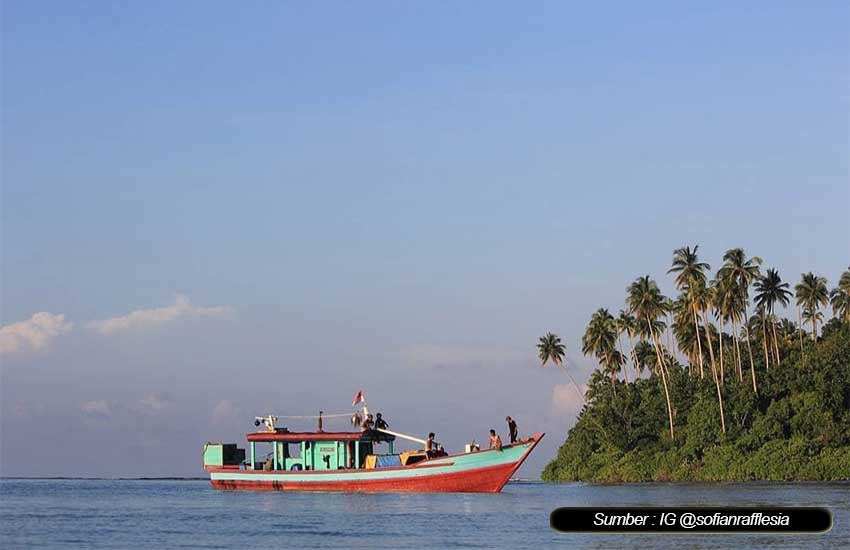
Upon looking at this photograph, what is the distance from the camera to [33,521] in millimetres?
64812

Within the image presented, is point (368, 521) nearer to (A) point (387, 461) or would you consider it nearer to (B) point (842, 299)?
(A) point (387, 461)

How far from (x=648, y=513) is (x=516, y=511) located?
93.0 ft

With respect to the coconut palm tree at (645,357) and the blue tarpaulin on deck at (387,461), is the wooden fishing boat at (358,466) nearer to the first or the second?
the blue tarpaulin on deck at (387,461)

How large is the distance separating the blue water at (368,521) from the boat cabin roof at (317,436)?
3.34 m

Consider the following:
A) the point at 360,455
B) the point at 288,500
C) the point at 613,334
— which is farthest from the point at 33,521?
the point at 613,334

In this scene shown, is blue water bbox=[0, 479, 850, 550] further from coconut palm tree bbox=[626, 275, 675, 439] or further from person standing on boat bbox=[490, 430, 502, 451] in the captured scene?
coconut palm tree bbox=[626, 275, 675, 439]

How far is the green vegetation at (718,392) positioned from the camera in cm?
10369

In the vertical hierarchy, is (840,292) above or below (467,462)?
above

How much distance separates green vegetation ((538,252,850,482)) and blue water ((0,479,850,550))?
586 inches

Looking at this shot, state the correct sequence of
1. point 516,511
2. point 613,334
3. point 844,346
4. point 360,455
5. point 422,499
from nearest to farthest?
point 516,511 → point 422,499 → point 360,455 → point 844,346 → point 613,334

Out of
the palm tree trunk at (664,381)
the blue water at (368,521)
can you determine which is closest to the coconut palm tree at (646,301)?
the palm tree trunk at (664,381)

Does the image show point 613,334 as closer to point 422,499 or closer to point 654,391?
point 654,391

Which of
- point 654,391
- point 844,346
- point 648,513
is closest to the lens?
point 648,513

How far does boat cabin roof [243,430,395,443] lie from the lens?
79.4 meters
